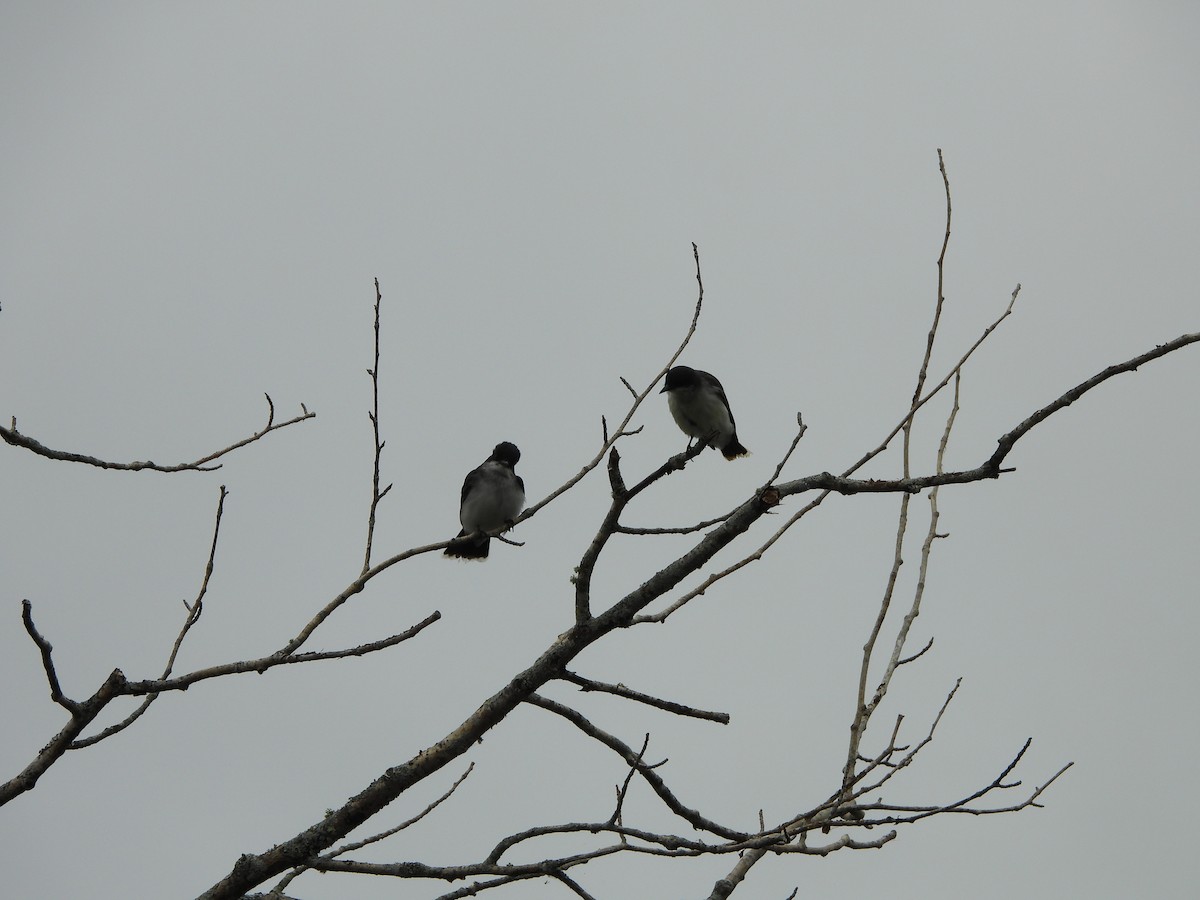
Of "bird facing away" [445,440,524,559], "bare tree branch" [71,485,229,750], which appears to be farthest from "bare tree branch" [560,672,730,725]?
"bird facing away" [445,440,524,559]

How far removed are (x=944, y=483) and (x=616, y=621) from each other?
3.52ft

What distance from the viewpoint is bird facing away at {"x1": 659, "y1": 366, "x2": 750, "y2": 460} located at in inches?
424

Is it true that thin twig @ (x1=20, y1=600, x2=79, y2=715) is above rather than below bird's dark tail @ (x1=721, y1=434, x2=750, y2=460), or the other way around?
below

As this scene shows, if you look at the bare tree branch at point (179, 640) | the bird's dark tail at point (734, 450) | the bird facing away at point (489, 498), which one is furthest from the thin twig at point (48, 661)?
the bird's dark tail at point (734, 450)

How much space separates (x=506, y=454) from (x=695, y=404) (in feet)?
6.17

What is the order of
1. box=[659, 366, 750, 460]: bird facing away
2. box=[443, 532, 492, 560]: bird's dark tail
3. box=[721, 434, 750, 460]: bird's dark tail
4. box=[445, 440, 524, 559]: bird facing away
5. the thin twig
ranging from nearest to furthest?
the thin twig → box=[445, 440, 524, 559]: bird facing away → box=[659, 366, 750, 460]: bird facing away → box=[443, 532, 492, 560]: bird's dark tail → box=[721, 434, 750, 460]: bird's dark tail

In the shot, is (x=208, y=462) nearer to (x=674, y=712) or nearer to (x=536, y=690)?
(x=536, y=690)

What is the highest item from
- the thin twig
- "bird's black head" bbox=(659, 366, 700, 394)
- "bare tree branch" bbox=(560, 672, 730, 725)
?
"bird's black head" bbox=(659, 366, 700, 394)

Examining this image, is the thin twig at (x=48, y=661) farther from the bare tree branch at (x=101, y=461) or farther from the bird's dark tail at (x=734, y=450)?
the bird's dark tail at (x=734, y=450)

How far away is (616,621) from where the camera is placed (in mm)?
3578

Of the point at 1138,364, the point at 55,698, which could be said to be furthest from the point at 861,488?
the point at 55,698

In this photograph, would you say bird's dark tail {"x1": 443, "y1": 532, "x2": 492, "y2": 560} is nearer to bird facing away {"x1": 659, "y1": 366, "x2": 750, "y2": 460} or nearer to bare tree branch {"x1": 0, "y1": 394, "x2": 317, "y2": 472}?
bird facing away {"x1": 659, "y1": 366, "x2": 750, "y2": 460}

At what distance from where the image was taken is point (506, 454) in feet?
36.3

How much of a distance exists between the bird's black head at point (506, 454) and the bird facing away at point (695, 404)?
154 cm
